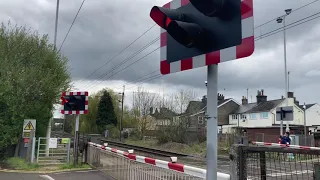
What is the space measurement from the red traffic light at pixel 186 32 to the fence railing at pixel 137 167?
1.98 meters

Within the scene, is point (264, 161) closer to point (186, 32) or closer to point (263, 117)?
point (186, 32)

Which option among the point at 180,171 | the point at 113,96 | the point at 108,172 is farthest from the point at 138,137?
the point at 180,171

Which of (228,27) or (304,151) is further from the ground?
(228,27)

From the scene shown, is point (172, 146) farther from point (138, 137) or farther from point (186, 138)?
point (138, 137)

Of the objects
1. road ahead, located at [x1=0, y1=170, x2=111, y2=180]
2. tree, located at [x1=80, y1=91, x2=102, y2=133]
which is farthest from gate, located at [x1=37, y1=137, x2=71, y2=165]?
tree, located at [x1=80, y1=91, x2=102, y2=133]

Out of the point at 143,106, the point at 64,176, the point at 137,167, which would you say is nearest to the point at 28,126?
the point at 64,176

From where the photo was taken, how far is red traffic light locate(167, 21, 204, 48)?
2930 millimetres

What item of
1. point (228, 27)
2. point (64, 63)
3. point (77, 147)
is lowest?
point (77, 147)

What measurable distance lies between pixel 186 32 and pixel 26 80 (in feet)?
53.2

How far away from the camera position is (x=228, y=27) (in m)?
2.78

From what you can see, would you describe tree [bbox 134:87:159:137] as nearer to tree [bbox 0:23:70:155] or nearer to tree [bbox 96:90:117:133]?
tree [bbox 96:90:117:133]

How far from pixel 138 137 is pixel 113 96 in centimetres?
2123

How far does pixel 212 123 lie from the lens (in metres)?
2.95

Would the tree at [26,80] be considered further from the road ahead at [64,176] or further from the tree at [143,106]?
the tree at [143,106]
